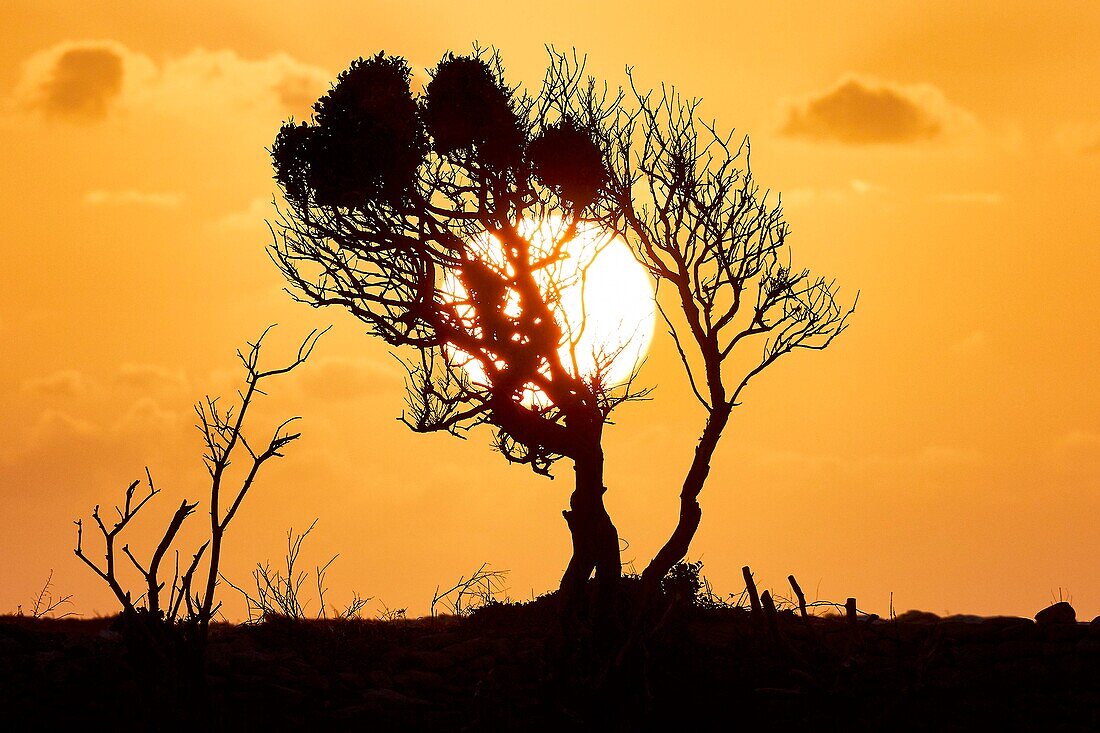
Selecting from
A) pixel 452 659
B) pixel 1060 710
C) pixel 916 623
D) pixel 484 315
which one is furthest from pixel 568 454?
pixel 1060 710

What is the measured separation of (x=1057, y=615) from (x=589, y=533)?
872cm

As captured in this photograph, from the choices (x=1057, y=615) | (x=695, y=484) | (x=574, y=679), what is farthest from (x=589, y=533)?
(x=1057, y=615)

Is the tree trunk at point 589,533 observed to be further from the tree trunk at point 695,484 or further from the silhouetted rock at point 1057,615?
the silhouetted rock at point 1057,615

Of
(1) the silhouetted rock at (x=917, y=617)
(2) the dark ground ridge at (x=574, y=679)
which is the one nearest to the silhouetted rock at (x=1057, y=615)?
(2) the dark ground ridge at (x=574, y=679)

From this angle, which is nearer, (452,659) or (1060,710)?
(1060,710)

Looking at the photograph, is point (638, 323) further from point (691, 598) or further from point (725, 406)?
point (691, 598)

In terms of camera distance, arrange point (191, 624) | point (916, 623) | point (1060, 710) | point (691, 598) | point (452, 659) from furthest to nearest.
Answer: point (691, 598), point (916, 623), point (452, 659), point (1060, 710), point (191, 624)

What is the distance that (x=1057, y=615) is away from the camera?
21.3 metres

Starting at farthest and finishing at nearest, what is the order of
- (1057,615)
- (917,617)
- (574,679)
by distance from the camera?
(917,617) → (1057,615) → (574,679)

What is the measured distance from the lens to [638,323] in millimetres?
24078

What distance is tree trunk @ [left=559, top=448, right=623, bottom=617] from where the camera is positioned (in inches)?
882

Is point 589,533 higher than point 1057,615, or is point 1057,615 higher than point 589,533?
point 589,533

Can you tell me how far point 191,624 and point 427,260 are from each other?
8.77 meters

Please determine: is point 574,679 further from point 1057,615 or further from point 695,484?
point 1057,615
